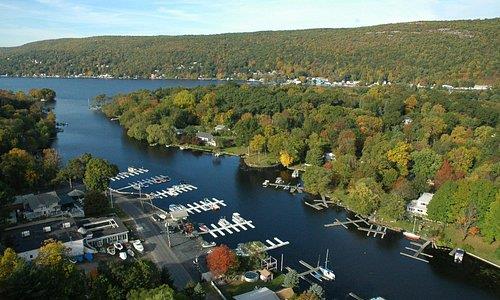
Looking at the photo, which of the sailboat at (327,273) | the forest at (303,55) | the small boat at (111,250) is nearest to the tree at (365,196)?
the sailboat at (327,273)

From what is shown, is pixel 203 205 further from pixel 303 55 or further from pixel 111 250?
pixel 303 55

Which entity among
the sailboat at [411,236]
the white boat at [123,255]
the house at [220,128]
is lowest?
the sailboat at [411,236]

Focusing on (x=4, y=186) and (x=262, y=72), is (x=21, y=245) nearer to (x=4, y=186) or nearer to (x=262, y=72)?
(x=4, y=186)

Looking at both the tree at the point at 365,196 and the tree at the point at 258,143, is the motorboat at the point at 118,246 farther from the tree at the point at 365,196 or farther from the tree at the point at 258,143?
the tree at the point at 258,143

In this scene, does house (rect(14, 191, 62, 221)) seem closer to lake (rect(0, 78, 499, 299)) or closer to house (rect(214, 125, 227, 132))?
lake (rect(0, 78, 499, 299))

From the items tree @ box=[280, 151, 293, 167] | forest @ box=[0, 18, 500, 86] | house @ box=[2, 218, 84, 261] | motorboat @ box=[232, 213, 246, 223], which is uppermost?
forest @ box=[0, 18, 500, 86]

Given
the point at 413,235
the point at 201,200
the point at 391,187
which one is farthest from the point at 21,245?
the point at 391,187

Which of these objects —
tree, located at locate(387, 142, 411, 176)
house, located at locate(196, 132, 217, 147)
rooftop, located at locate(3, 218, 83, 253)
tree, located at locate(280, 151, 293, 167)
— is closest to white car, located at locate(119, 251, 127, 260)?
rooftop, located at locate(3, 218, 83, 253)

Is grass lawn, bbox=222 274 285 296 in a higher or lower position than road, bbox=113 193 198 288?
lower
